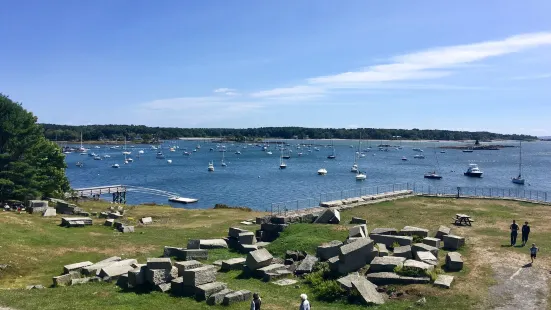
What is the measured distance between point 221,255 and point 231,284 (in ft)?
18.0

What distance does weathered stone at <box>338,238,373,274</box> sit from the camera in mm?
20308

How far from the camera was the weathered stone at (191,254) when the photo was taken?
24.3 metres

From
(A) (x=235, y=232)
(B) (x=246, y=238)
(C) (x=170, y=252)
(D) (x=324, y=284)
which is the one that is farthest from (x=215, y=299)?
(A) (x=235, y=232)

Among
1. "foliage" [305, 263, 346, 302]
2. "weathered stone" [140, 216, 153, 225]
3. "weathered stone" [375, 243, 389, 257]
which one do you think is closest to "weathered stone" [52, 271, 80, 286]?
"foliage" [305, 263, 346, 302]

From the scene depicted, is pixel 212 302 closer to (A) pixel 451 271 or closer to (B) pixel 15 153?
(A) pixel 451 271

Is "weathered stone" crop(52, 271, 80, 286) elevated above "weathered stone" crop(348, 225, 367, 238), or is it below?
below

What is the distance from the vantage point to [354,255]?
20.6 m

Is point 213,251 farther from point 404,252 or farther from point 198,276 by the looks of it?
point 404,252

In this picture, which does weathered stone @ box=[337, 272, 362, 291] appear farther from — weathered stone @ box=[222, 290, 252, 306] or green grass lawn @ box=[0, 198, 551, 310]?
weathered stone @ box=[222, 290, 252, 306]

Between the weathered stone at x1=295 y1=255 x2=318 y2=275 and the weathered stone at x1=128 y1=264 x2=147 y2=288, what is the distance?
6845mm

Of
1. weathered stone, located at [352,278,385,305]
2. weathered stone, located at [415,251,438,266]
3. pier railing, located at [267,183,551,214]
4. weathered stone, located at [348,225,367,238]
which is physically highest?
weathered stone, located at [348,225,367,238]

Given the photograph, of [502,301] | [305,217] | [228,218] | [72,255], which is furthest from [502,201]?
[72,255]

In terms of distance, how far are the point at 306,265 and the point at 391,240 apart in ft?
19.1

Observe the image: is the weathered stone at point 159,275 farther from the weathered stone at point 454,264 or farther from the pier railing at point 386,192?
the pier railing at point 386,192
